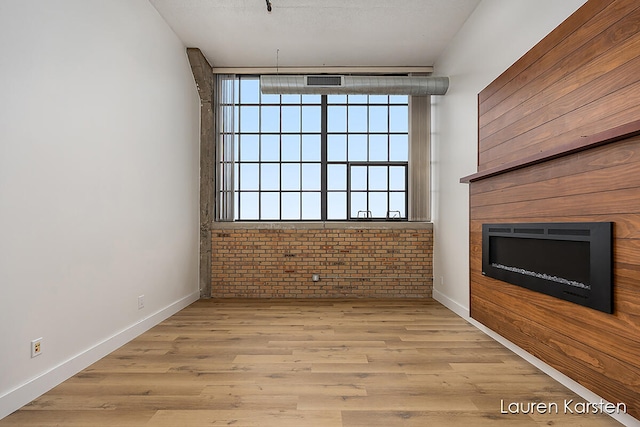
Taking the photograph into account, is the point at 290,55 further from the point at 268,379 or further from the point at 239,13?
the point at 268,379

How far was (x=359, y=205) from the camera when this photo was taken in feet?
19.8

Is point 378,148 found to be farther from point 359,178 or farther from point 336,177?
point 336,177

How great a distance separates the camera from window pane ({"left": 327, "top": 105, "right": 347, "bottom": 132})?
6.10m

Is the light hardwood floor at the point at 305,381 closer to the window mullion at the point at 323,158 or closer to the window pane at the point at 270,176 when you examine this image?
the window mullion at the point at 323,158

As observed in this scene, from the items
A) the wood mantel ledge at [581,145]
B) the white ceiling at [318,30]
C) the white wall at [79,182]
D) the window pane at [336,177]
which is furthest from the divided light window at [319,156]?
the wood mantel ledge at [581,145]

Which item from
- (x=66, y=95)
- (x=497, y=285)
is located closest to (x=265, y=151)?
(x=66, y=95)

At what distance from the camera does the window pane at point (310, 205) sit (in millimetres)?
6043

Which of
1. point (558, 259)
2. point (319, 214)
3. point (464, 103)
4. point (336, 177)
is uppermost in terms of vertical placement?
point (464, 103)

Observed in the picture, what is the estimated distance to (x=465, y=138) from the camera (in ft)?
14.5

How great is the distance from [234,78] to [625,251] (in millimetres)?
5301

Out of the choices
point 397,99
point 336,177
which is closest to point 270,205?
point 336,177

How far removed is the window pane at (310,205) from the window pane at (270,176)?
17.8 inches

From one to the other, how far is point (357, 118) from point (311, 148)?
2.74 ft

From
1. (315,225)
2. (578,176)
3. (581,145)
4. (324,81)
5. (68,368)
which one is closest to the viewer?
(581,145)
